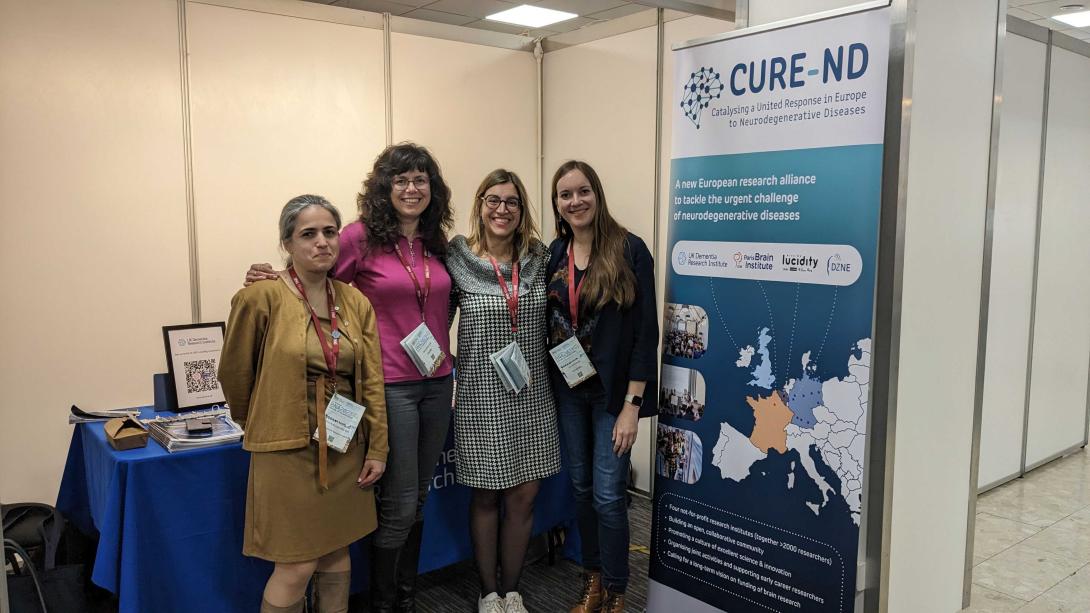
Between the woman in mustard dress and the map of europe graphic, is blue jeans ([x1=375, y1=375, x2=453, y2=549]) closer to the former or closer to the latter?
the woman in mustard dress

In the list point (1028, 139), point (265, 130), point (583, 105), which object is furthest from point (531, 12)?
point (1028, 139)

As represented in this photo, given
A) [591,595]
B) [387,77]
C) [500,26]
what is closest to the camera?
[591,595]

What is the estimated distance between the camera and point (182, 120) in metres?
3.62

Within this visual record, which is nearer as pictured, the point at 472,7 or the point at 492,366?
the point at 492,366

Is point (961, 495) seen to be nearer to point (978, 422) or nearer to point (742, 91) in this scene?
point (978, 422)

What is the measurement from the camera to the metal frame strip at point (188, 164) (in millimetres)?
3604

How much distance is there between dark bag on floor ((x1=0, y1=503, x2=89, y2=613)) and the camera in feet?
7.37

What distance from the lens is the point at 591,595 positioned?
2.79m

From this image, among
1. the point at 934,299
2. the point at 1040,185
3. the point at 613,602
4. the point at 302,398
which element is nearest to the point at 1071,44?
the point at 1040,185

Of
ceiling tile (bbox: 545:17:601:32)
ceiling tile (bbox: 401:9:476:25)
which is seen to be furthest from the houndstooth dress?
ceiling tile (bbox: 545:17:601:32)

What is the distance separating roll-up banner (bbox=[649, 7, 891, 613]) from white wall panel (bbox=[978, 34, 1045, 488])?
245 centimetres

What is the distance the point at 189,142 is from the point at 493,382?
207cm

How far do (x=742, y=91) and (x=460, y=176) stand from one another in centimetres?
248

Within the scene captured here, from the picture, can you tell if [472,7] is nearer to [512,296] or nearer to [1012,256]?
[1012,256]
